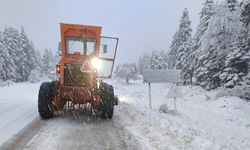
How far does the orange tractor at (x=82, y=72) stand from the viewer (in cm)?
1305

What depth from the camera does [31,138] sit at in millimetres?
9336

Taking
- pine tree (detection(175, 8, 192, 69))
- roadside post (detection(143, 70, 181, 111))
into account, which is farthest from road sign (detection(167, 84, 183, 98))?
pine tree (detection(175, 8, 192, 69))

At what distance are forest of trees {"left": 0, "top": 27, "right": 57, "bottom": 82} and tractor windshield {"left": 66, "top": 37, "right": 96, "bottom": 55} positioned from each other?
5268 centimetres

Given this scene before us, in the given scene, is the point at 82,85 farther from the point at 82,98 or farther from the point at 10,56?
the point at 10,56

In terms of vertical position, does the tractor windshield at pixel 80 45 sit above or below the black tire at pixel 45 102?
above

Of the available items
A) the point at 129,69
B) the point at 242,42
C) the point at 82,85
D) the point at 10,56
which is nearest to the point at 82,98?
the point at 82,85

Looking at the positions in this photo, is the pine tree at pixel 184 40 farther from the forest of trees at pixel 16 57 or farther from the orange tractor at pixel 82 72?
the orange tractor at pixel 82 72

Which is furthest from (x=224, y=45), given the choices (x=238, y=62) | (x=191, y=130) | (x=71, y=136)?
(x=71, y=136)

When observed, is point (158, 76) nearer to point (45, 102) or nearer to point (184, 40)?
point (45, 102)

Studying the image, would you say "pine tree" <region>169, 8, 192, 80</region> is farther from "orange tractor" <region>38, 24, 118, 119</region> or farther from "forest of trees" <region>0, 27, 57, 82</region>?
"orange tractor" <region>38, 24, 118, 119</region>

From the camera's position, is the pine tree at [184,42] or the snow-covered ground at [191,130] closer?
the snow-covered ground at [191,130]

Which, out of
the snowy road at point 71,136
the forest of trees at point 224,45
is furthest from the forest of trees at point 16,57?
the snowy road at point 71,136

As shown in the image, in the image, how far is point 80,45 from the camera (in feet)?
46.0

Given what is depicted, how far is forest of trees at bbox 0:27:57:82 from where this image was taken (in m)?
66.1
